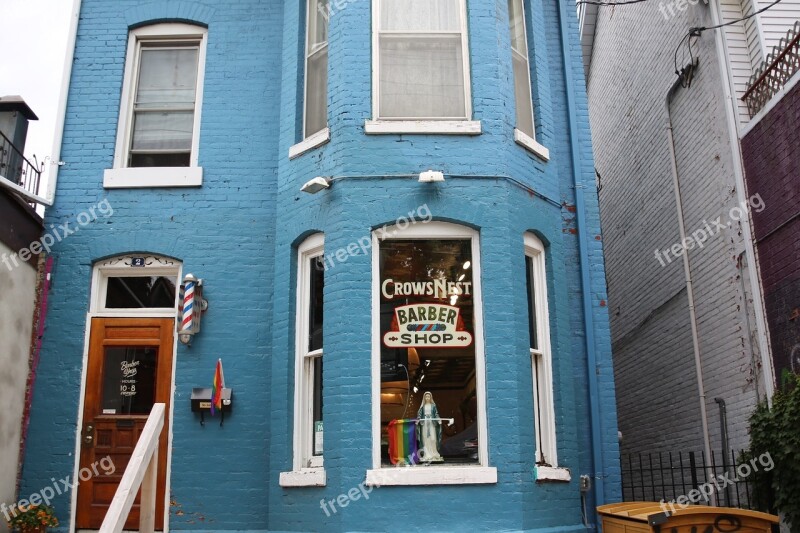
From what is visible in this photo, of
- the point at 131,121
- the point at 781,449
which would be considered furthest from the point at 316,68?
the point at 781,449

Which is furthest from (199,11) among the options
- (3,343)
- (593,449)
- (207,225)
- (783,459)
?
(783,459)

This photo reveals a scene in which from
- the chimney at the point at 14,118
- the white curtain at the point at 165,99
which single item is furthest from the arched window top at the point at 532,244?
the chimney at the point at 14,118

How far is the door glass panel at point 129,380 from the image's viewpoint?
850 cm

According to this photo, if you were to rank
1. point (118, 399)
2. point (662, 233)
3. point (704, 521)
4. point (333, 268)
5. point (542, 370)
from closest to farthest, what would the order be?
point (704, 521) < point (333, 268) < point (542, 370) < point (118, 399) < point (662, 233)

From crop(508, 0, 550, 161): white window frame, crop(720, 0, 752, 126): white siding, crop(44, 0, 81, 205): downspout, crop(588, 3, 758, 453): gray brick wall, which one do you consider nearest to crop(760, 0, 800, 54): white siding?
crop(720, 0, 752, 126): white siding

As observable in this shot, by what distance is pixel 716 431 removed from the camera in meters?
10.1

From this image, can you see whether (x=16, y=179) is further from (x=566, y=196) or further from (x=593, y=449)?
(x=593, y=449)

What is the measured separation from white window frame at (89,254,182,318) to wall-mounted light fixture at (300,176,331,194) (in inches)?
74.8

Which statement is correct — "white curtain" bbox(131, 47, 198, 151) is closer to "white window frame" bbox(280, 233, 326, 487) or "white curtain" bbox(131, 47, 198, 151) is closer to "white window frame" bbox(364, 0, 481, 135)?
"white window frame" bbox(280, 233, 326, 487)

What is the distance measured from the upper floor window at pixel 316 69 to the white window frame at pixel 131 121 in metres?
1.32

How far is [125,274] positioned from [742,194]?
692 centimetres

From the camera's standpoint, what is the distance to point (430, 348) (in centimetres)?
752

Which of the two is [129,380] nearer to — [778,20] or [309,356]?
[309,356]

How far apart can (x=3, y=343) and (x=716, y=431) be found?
8.19 meters
